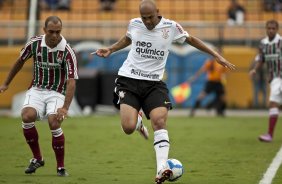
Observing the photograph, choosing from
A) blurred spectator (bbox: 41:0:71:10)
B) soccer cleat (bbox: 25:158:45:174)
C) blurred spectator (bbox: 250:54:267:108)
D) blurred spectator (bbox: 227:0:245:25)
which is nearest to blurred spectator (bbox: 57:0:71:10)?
blurred spectator (bbox: 41:0:71:10)

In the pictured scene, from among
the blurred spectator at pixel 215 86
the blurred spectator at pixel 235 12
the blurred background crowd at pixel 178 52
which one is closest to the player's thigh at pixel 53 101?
the blurred spectator at pixel 215 86

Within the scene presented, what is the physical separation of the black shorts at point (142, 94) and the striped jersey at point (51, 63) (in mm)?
751

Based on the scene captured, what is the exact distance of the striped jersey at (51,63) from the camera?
10914mm

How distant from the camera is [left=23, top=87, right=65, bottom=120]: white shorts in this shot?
10.9 meters

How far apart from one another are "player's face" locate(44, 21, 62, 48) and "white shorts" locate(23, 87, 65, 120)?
693 millimetres

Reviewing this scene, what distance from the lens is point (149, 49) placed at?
10.5m

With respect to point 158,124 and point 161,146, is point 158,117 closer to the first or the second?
point 158,124

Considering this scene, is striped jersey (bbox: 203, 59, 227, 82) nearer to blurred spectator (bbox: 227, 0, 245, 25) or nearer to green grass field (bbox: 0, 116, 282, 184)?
green grass field (bbox: 0, 116, 282, 184)

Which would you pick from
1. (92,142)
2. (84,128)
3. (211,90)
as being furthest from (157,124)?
(211,90)

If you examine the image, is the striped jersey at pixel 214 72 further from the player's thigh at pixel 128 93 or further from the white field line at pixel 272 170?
the player's thigh at pixel 128 93

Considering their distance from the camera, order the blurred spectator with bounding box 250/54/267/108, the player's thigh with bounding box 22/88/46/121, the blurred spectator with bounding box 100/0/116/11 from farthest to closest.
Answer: the blurred spectator with bounding box 100/0/116/11
the blurred spectator with bounding box 250/54/267/108
the player's thigh with bounding box 22/88/46/121

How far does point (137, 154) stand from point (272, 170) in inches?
121

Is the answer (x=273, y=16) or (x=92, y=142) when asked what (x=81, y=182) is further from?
A: (x=273, y=16)

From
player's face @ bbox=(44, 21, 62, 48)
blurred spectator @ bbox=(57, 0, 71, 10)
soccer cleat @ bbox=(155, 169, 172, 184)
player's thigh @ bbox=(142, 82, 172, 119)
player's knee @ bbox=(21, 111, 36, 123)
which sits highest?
player's face @ bbox=(44, 21, 62, 48)
